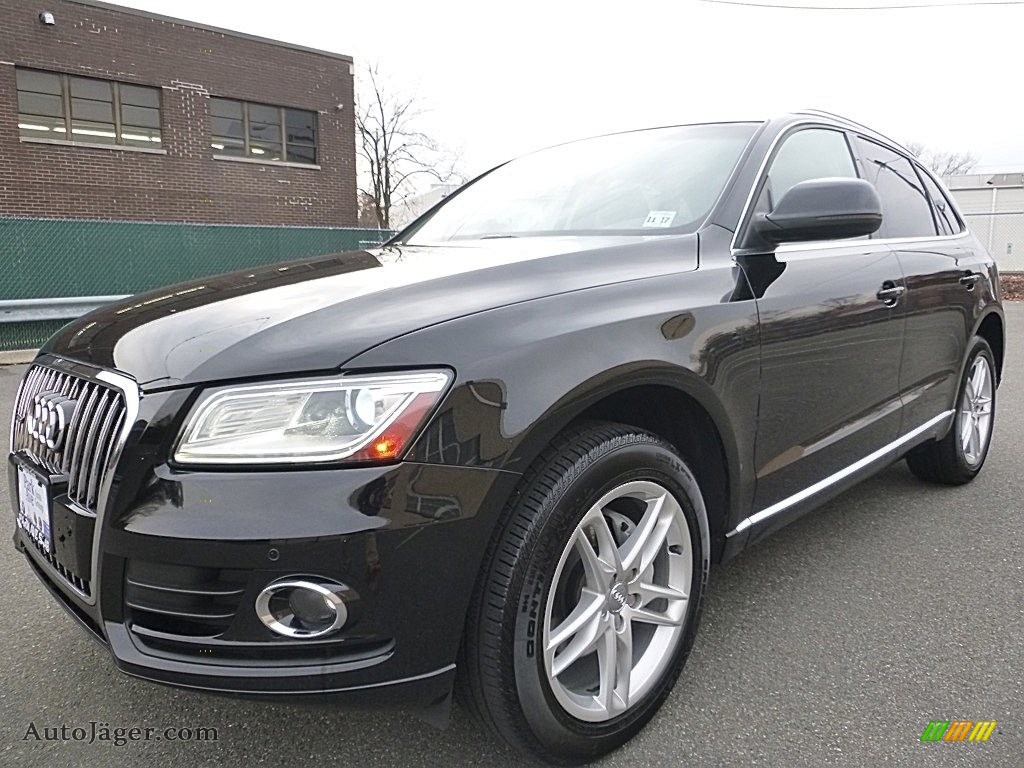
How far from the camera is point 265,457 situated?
1.47 meters

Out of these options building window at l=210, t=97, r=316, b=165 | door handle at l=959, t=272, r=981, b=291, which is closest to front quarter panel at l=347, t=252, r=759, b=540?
door handle at l=959, t=272, r=981, b=291

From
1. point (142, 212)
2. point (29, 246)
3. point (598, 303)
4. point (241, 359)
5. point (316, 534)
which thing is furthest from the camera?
point (142, 212)

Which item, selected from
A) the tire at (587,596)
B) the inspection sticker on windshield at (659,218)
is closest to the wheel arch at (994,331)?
the inspection sticker on windshield at (659,218)

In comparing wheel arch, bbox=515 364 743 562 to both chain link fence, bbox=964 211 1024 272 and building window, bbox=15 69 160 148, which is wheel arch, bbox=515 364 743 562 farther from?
chain link fence, bbox=964 211 1024 272

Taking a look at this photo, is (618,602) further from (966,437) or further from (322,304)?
(966,437)

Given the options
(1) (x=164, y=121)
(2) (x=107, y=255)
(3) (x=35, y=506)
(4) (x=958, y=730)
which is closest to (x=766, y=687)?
(4) (x=958, y=730)

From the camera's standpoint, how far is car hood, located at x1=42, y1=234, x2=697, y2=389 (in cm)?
158

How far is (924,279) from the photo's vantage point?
320 centimetres

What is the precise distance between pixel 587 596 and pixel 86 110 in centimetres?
1582

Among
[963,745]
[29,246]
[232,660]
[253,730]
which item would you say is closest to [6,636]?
[253,730]

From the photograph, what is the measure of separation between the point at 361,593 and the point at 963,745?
5.17 ft

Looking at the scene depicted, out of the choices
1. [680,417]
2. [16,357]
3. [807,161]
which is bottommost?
[16,357]

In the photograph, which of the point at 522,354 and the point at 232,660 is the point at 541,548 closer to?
the point at 522,354

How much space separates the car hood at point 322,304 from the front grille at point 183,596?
0.37 m
